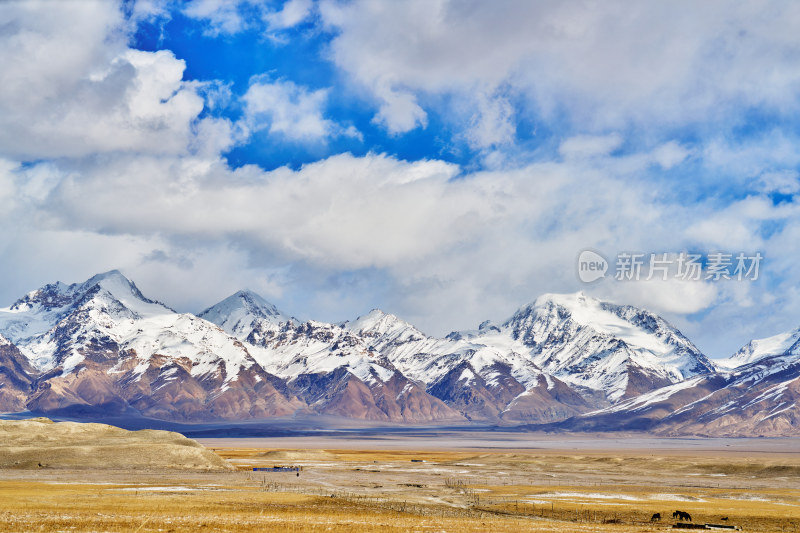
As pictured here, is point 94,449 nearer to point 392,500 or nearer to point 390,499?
point 390,499

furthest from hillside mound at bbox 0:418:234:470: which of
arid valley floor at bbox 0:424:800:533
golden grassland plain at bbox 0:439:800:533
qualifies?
golden grassland plain at bbox 0:439:800:533

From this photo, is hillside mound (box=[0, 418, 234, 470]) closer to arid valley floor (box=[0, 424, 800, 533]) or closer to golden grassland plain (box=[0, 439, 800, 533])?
arid valley floor (box=[0, 424, 800, 533])

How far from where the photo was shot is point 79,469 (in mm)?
153875

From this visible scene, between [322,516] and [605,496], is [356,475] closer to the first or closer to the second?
[605,496]

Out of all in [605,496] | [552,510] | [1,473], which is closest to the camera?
[552,510]

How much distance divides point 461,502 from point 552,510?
14.3 metres

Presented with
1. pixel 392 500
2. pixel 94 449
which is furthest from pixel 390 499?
pixel 94 449

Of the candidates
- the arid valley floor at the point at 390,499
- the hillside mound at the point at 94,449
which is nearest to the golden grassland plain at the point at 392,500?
the arid valley floor at the point at 390,499

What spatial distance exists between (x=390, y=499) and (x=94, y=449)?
8731 centimetres

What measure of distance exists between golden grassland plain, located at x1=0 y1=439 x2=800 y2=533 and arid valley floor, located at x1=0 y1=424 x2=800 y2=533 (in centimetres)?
16

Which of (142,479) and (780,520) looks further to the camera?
(142,479)

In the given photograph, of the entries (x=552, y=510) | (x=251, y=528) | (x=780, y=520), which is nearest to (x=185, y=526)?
(x=251, y=528)

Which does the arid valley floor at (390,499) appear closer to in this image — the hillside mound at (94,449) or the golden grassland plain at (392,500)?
the golden grassland plain at (392,500)

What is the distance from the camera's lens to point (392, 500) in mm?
104125
